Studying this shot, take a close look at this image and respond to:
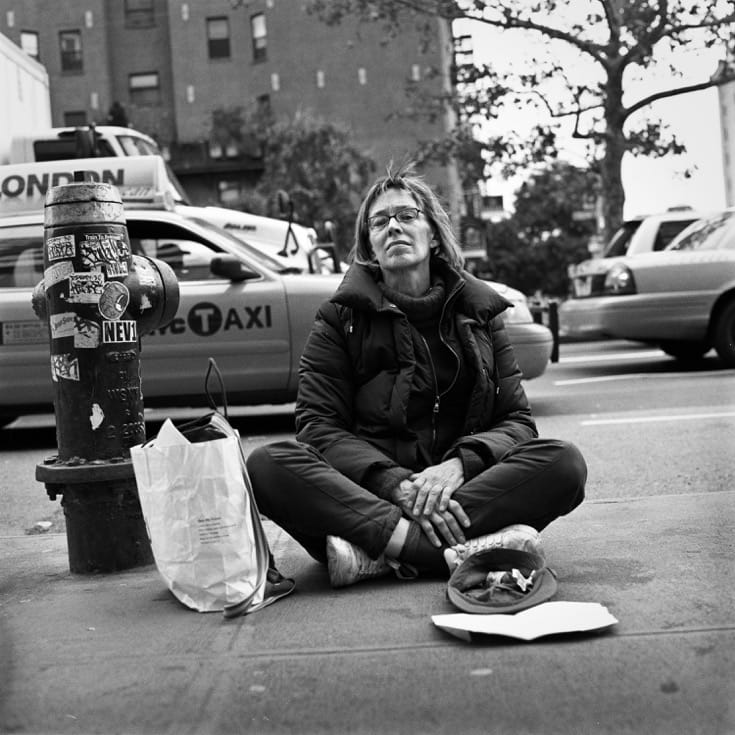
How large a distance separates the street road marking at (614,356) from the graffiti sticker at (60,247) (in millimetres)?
10668

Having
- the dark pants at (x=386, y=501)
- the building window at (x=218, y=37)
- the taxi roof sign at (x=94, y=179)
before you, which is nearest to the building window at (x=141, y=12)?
the building window at (x=218, y=37)

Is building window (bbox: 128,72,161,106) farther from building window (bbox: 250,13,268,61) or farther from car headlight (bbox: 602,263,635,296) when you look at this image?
car headlight (bbox: 602,263,635,296)

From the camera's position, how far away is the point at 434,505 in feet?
12.3

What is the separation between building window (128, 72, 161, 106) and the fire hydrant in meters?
33.1

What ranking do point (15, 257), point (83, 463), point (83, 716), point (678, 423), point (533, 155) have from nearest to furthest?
point (83, 716) < point (83, 463) < point (678, 423) < point (15, 257) < point (533, 155)

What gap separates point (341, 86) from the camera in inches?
1625

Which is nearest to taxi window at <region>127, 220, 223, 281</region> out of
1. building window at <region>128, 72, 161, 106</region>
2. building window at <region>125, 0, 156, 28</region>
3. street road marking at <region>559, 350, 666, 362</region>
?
street road marking at <region>559, 350, 666, 362</region>

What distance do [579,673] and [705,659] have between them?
0.97 ft

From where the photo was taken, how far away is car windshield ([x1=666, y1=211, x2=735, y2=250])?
1161cm

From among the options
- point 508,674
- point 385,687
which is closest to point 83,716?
point 385,687

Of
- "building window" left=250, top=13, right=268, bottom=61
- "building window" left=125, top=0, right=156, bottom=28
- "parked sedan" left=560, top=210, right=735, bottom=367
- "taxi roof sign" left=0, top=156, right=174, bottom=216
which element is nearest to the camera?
"taxi roof sign" left=0, top=156, right=174, bottom=216

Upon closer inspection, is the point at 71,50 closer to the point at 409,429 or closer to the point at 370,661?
the point at 409,429

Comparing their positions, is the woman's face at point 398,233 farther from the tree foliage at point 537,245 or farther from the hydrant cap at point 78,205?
the tree foliage at point 537,245

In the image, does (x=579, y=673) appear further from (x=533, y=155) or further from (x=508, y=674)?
(x=533, y=155)
